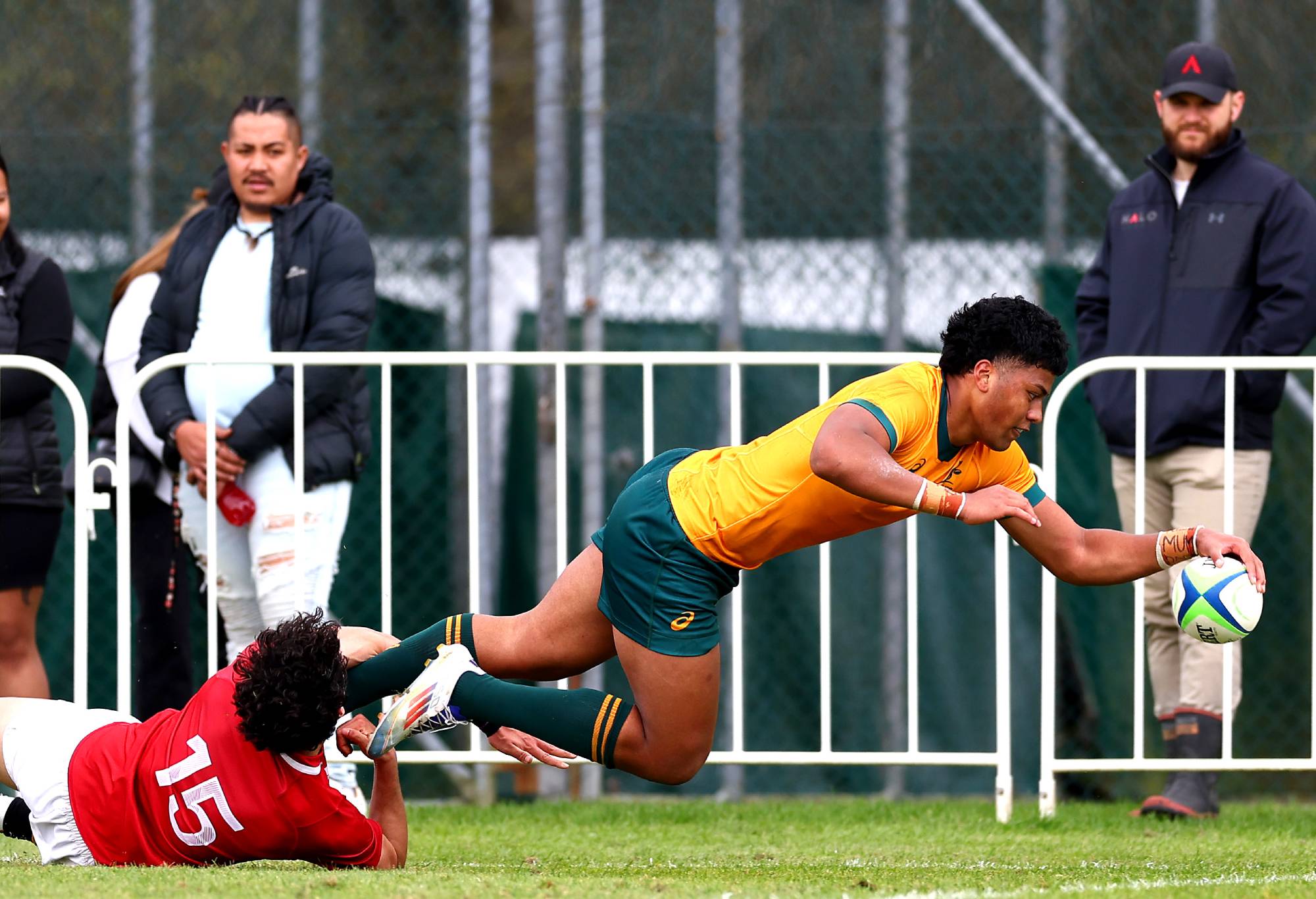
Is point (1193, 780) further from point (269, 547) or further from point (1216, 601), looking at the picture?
point (269, 547)

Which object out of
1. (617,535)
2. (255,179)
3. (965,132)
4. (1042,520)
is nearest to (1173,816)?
(1042,520)

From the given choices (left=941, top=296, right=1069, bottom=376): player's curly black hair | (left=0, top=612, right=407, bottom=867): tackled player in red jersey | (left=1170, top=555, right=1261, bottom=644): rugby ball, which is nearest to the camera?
(left=0, top=612, right=407, bottom=867): tackled player in red jersey

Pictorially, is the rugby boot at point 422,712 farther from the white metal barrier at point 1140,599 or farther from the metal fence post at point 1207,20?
the metal fence post at point 1207,20

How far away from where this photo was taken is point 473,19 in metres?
6.94

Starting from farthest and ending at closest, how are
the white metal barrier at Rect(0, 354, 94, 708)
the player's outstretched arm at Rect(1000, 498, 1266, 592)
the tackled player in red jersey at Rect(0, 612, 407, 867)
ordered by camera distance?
the white metal barrier at Rect(0, 354, 94, 708), the player's outstretched arm at Rect(1000, 498, 1266, 592), the tackled player in red jersey at Rect(0, 612, 407, 867)

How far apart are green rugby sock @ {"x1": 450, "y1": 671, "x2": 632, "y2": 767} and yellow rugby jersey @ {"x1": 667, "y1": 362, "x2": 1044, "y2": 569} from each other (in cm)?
53

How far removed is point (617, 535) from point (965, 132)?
3.45 m

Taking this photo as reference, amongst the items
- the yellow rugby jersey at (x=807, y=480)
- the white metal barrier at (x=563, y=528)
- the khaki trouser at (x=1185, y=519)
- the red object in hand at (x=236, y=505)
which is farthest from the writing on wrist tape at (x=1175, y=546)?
the red object in hand at (x=236, y=505)

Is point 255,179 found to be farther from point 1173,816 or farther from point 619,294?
point 1173,816

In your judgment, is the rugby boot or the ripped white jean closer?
the rugby boot

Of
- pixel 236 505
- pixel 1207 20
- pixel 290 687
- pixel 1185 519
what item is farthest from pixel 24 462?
pixel 1207 20

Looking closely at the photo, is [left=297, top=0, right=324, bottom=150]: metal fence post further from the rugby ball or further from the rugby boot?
the rugby ball

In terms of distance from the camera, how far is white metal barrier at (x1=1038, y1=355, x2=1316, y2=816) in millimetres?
5586

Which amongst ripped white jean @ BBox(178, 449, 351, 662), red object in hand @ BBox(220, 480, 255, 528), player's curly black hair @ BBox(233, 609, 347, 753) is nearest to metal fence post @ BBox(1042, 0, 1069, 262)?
ripped white jean @ BBox(178, 449, 351, 662)
